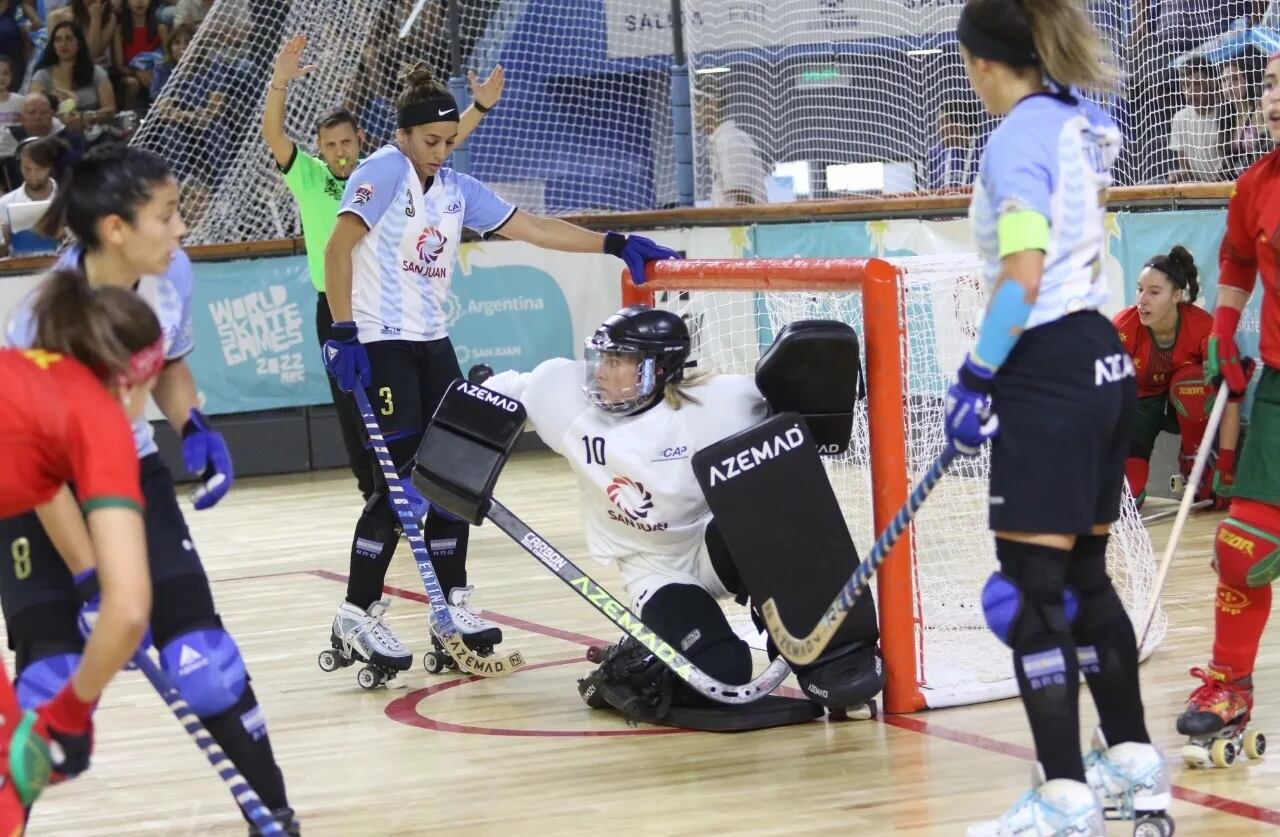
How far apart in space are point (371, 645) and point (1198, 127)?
467cm

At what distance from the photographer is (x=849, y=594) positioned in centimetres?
Result: 337

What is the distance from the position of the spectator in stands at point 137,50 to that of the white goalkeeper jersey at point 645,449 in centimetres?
748

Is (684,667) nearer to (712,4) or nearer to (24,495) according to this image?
(24,495)

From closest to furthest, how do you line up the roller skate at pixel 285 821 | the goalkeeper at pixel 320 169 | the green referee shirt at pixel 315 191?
the roller skate at pixel 285 821
the goalkeeper at pixel 320 169
the green referee shirt at pixel 315 191

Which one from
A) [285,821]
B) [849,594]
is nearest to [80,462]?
[285,821]

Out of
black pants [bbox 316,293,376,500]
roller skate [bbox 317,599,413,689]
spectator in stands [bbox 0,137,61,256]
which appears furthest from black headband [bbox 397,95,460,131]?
spectator in stands [bbox 0,137,61,256]

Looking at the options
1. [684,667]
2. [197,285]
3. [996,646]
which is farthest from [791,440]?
[197,285]

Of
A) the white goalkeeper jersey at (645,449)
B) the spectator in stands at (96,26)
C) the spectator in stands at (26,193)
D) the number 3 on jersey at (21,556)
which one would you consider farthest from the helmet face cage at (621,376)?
the spectator in stands at (96,26)

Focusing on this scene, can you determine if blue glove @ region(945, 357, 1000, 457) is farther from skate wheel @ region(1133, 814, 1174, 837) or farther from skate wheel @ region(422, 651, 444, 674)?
skate wheel @ region(422, 651, 444, 674)

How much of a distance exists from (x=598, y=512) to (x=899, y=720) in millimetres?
→ 887

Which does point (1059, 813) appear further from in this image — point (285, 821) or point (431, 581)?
point (431, 581)

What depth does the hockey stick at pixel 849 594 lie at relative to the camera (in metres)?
3.14

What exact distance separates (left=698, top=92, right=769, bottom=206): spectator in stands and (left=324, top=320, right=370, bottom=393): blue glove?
532cm

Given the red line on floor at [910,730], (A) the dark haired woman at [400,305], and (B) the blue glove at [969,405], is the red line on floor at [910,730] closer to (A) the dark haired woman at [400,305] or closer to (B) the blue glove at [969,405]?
(A) the dark haired woman at [400,305]
